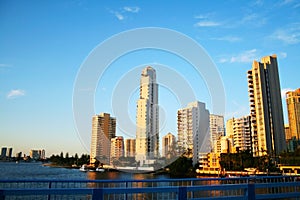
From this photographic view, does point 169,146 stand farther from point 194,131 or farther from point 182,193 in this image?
point 182,193

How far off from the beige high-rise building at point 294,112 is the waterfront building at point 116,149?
2675 inches

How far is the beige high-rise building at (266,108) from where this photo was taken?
2640 inches

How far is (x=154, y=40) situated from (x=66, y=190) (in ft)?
29.1

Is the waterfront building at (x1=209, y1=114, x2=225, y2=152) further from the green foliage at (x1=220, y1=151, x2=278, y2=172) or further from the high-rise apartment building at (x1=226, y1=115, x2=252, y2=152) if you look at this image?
the green foliage at (x1=220, y1=151, x2=278, y2=172)

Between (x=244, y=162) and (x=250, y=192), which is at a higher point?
(x=250, y=192)

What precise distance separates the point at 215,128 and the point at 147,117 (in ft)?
194

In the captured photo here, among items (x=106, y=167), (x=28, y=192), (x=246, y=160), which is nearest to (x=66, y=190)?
(x=28, y=192)

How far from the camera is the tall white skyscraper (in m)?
48.7

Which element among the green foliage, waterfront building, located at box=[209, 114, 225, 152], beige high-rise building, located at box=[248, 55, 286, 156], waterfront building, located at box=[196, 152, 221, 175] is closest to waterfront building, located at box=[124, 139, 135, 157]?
waterfront building, located at box=[196, 152, 221, 175]

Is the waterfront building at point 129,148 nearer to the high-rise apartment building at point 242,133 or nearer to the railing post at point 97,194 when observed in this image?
the high-rise apartment building at point 242,133

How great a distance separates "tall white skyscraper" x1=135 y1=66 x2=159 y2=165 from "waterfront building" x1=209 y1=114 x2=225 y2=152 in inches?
1106

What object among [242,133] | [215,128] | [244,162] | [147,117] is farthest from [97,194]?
[215,128]

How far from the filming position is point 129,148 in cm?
8906

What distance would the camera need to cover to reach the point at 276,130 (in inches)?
2640
